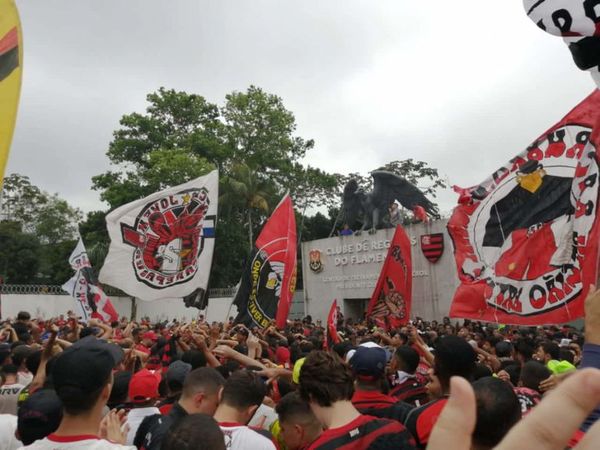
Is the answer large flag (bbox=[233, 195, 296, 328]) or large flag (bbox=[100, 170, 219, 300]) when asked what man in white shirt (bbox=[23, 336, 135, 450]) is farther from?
large flag (bbox=[233, 195, 296, 328])

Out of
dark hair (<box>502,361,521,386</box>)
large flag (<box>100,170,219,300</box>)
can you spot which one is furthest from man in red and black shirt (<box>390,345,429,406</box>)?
large flag (<box>100,170,219,300</box>)

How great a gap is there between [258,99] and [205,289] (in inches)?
1153

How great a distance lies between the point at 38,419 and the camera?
2912 millimetres

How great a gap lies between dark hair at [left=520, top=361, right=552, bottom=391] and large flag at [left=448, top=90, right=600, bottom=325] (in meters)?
0.91

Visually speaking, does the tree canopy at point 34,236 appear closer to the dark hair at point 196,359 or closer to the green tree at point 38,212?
the green tree at point 38,212

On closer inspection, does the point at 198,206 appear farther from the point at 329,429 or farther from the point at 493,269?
the point at 329,429

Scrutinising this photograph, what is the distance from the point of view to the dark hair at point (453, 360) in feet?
10.4

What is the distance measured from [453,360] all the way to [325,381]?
2.90 ft

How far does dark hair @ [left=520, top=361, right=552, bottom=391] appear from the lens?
171 inches

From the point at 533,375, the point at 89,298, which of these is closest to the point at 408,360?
the point at 533,375

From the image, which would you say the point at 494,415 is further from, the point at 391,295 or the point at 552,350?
the point at 391,295

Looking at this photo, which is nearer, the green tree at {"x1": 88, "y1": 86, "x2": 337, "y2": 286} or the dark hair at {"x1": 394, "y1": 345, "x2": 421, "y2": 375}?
the dark hair at {"x1": 394, "y1": 345, "x2": 421, "y2": 375}

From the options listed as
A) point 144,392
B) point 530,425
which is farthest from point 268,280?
point 530,425

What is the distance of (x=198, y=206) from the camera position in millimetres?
9789
